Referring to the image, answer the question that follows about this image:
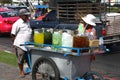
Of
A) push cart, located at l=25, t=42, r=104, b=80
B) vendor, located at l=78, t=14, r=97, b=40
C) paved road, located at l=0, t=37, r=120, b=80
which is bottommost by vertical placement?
paved road, located at l=0, t=37, r=120, b=80

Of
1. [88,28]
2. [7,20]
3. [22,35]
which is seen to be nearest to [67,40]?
[88,28]

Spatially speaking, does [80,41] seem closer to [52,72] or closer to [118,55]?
[52,72]

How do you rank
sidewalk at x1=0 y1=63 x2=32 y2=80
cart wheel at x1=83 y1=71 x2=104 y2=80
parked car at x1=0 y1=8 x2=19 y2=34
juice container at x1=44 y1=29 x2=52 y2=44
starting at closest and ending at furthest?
cart wheel at x1=83 y1=71 x2=104 y2=80 < juice container at x1=44 y1=29 x2=52 y2=44 < sidewalk at x1=0 y1=63 x2=32 y2=80 < parked car at x1=0 y1=8 x2=19 y2=34

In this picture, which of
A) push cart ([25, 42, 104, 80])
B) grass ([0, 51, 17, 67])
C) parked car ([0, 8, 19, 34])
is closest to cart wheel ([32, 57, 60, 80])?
push cart ([25, 42, 104, 80])

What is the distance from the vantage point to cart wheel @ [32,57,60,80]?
6.87 metres

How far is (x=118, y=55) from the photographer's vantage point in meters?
13.9

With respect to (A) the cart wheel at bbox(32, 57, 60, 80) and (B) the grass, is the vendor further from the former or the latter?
(B) the grass

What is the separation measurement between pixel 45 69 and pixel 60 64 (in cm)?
51

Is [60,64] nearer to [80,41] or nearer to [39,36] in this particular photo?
[80,41]

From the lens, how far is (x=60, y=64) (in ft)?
22.5

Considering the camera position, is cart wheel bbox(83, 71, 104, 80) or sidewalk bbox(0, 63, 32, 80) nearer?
cart wheel bbox(83, 71, 104, 80)

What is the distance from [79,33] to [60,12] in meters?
5.56

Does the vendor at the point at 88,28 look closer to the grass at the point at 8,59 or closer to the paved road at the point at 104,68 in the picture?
the paved road at the point at 104,68

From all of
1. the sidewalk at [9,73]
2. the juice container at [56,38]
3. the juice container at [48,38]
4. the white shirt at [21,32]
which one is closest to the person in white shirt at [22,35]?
the white shirt at [21,32]
